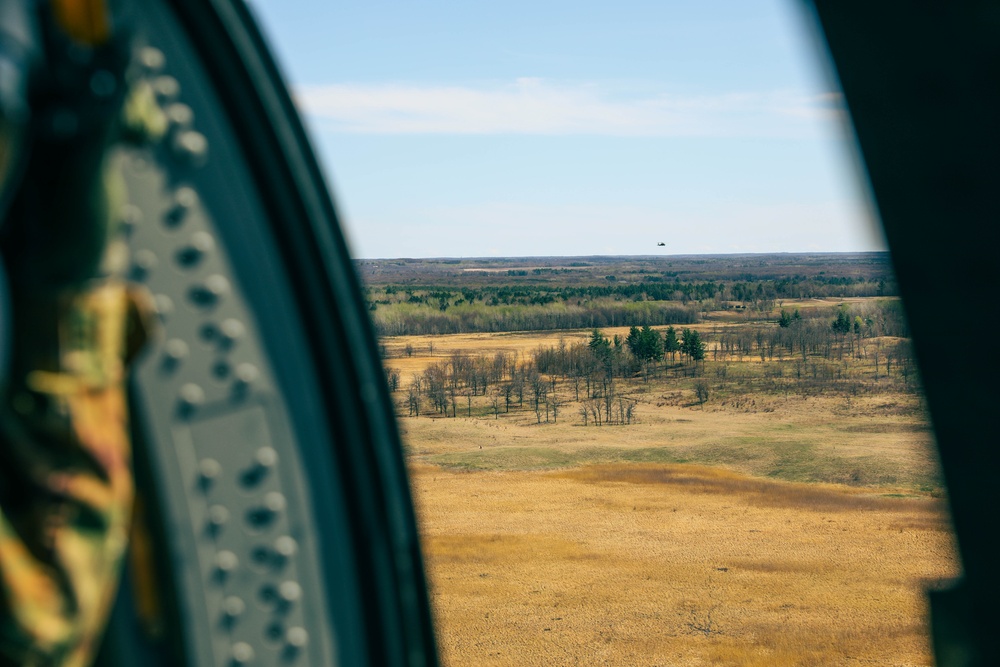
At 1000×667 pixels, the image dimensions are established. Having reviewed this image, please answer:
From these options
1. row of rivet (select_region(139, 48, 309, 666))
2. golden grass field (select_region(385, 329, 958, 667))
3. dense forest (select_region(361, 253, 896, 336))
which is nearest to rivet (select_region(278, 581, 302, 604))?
row of rivet (select_region(139, 48, 309, 666))

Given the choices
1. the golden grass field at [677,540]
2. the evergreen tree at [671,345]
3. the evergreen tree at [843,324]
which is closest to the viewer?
the golden grass field at [677,540]

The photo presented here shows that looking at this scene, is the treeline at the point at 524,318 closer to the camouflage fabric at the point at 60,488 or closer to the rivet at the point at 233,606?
the rivet at the point at 233,606

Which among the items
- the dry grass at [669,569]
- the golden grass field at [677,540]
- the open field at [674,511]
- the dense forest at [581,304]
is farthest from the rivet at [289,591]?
the dense forest at [581,304]

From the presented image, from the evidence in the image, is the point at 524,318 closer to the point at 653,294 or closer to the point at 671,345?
the point at 653,294

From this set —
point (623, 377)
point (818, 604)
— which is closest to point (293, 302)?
point (818, 604)

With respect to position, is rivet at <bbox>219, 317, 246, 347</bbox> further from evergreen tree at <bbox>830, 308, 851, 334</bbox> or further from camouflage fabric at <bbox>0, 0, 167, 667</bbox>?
evergreen tree at <bbox>830, 308, 851, 334</bbox>
